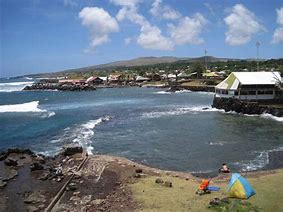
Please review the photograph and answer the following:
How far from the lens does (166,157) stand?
86.1 feet

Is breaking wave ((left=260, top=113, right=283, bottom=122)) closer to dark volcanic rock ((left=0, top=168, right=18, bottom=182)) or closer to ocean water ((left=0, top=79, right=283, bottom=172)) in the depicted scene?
ocean water ((left=0, top=79, right=283, bottom=172))

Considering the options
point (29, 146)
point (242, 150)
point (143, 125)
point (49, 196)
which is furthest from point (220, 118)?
point (49, 196)

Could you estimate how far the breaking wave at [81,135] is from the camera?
31.8 m

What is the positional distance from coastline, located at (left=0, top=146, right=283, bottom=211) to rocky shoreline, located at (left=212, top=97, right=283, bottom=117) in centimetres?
1852

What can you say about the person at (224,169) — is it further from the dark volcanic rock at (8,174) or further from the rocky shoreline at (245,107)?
the rocky shoreline at (245,107)

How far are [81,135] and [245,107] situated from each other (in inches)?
883

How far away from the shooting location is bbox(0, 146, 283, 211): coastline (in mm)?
17047

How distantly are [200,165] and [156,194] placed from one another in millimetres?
7318

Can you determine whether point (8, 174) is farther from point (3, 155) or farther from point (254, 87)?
point (254, 87)

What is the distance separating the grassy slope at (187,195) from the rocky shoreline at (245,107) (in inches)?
1009

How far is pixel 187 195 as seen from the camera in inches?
658

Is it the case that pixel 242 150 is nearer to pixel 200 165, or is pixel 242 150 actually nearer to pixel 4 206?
pixel 200 165

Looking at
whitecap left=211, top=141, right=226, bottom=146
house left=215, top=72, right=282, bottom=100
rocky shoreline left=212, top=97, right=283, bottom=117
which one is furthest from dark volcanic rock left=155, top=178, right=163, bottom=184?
house left=215, top=72, right=282, bottom=100

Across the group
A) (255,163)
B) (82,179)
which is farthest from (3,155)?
(255,163)
